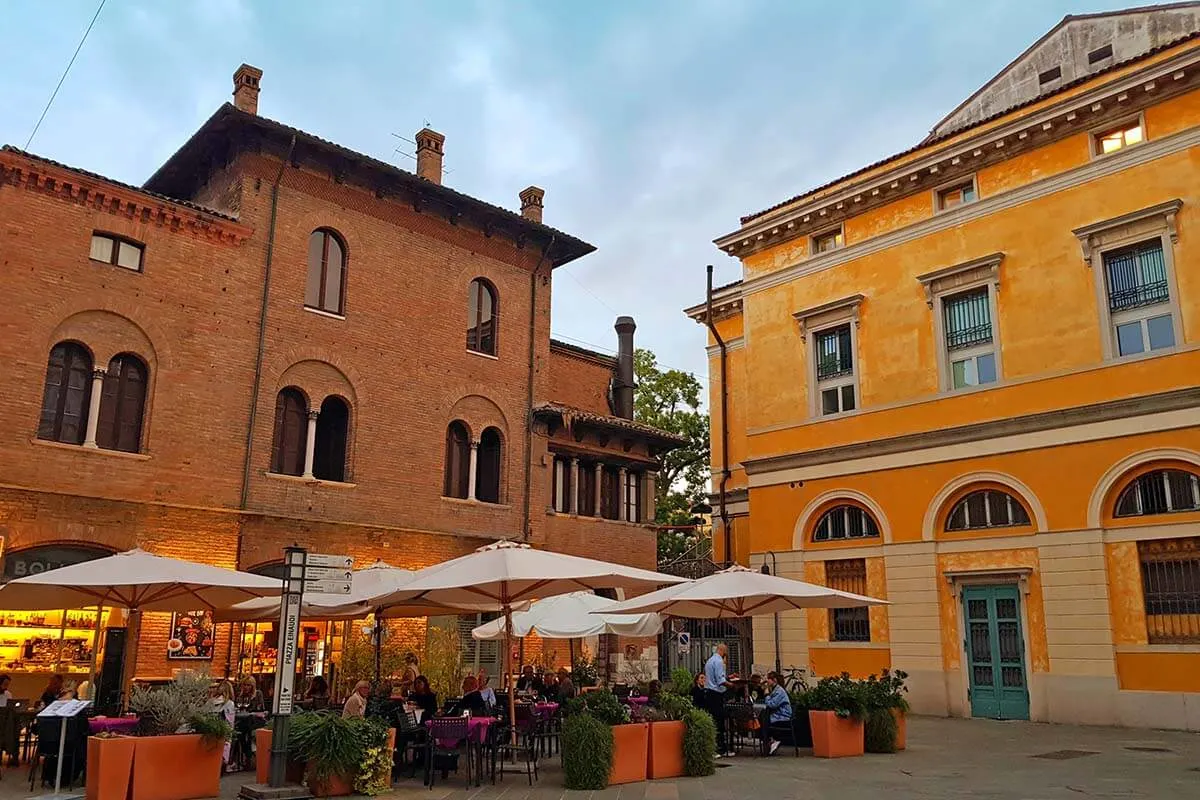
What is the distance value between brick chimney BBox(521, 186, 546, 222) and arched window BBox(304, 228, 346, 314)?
6.54 metres

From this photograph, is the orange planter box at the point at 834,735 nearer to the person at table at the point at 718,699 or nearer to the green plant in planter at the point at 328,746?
the person at table at the point at 718,699

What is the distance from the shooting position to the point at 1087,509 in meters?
17.6

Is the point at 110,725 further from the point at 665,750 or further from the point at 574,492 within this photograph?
the point at 574,492

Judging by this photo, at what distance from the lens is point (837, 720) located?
13438 mm

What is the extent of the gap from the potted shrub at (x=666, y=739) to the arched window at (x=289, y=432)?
35.7 feet

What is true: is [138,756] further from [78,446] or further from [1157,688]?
[1157,688]

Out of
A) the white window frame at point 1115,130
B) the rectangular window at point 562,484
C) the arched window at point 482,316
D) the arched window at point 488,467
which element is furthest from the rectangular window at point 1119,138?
the arched window at point 488,467

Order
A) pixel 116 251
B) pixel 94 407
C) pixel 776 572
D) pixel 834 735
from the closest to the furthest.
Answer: pixel 834 735 → pixel 94 407 → pixel 116 251 → pixel 776 572

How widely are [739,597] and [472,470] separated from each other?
10.6m

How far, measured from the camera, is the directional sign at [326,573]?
9.95m

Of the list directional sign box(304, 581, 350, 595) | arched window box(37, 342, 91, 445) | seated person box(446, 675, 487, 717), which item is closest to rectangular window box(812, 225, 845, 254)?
seated person box(446, 675, 487, 717)

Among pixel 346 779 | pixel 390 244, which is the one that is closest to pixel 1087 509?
pixel 346 779

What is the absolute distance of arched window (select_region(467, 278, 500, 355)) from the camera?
23766mm

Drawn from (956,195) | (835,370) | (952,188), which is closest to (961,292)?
(956,195)
